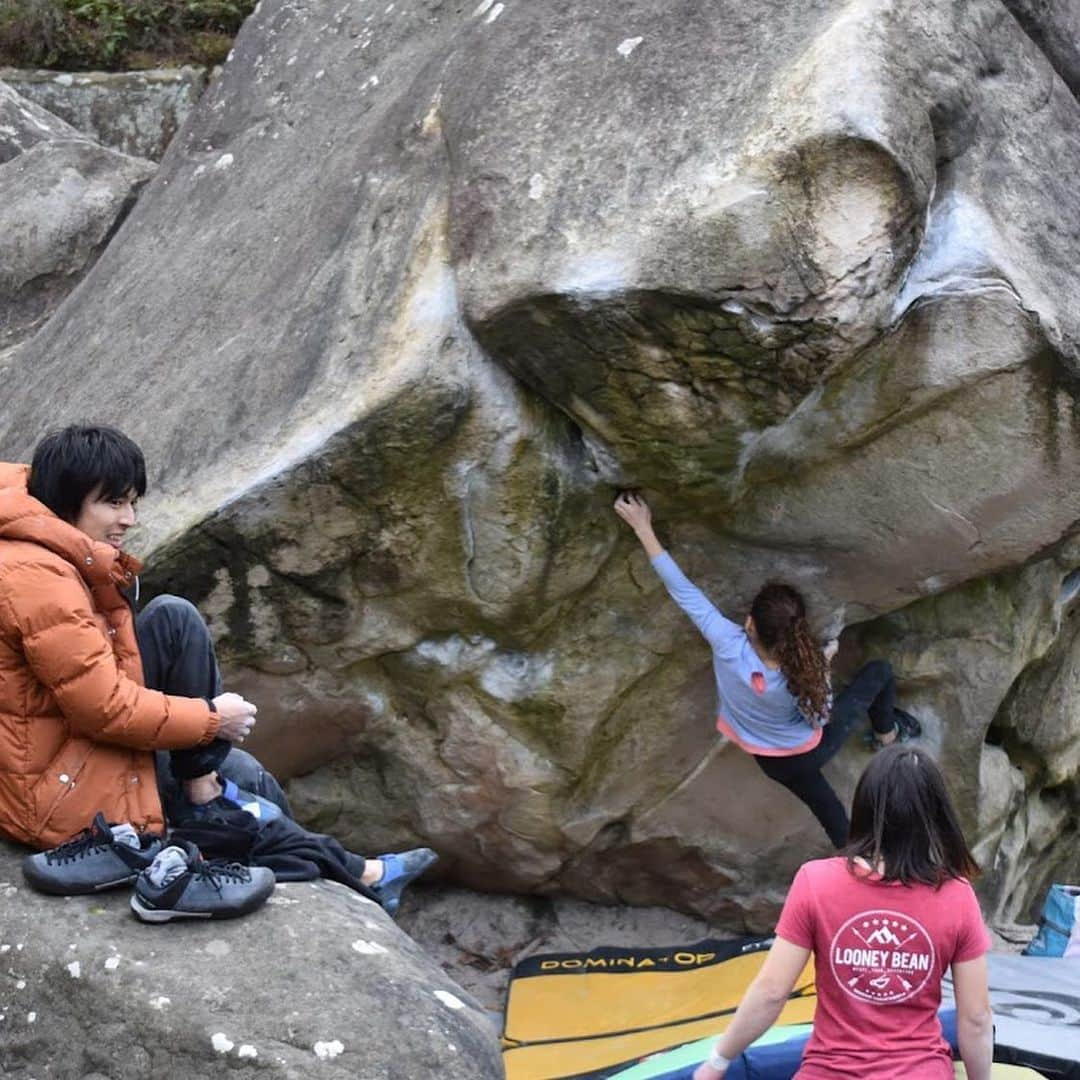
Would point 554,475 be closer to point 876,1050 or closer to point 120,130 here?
point 876,1050

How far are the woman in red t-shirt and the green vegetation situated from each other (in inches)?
319

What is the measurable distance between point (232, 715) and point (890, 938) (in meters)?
1.40

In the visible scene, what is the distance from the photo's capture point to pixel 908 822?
307 centimetres

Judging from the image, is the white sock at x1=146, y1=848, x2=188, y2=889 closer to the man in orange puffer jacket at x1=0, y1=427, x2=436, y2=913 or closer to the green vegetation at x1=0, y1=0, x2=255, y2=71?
the man in orange puffer jacket at x1=0, y1=427, x2=436, y2=913

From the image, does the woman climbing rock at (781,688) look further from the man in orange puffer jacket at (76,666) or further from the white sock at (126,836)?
the white sock at (126,836)

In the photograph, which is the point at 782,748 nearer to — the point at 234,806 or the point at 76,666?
the point at 234,806

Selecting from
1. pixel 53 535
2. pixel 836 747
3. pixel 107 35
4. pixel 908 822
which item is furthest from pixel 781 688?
pixel 107 35

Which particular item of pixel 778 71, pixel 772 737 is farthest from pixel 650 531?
pixel 778 71

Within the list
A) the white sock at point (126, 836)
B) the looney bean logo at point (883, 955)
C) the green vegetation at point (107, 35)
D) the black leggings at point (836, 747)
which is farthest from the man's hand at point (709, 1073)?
the green vegetation at point (107, 35)

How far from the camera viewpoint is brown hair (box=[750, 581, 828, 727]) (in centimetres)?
466

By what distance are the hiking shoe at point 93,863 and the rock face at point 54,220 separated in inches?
132

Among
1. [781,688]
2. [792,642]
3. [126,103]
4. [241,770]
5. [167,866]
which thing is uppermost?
[167,866]

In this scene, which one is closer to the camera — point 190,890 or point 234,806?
point 190,890

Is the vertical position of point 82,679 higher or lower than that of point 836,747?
higher
